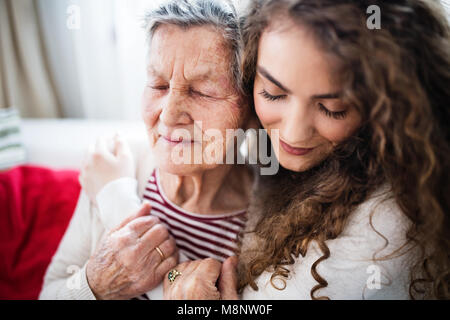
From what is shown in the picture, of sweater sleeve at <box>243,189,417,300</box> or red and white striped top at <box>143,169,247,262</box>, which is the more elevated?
sweater sleeve at <box>243,189,417,300</box>

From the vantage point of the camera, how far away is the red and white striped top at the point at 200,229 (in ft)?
3.59

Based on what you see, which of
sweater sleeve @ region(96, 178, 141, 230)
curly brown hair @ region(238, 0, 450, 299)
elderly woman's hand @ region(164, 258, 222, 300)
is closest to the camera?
curly brown hair @ region(238, 0, 450, 299)

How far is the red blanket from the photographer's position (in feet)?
4.38

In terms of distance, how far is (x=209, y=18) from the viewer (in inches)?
34.9

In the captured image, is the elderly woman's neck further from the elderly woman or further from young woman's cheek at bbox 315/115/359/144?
young woman's cheek at bbox 315/115/359/144

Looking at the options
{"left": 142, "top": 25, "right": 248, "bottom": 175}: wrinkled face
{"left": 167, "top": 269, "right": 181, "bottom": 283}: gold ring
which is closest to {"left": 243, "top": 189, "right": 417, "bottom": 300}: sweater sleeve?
{"left": 167, "top": 269, "right": 181, "bottom": 283}: gold ring

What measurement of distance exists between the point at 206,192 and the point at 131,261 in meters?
0.33

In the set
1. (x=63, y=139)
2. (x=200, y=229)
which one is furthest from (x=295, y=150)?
(x=63, y=139)

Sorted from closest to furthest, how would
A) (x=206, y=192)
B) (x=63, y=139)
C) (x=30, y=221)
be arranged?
(x=206, y=192) → (x=30, y=221) → (x=63, y=139)

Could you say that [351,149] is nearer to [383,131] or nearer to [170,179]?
[383,131]

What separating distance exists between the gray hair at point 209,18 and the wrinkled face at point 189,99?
0.05 feet

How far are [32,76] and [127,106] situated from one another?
0.67 meters

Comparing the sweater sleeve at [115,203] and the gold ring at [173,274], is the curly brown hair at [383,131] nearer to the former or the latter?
the gold ring at [173,274]

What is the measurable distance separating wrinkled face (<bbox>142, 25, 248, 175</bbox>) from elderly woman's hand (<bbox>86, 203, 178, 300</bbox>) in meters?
0.19
